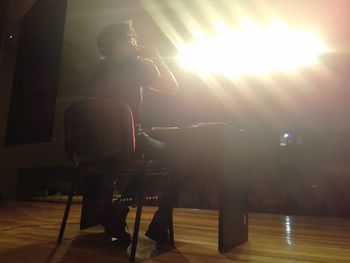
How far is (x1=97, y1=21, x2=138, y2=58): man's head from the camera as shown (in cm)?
171

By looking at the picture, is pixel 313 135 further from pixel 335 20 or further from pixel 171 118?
pixel 171 118

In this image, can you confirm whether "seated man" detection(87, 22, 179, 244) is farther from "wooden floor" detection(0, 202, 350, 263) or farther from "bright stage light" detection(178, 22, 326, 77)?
"bright stage light" detection(178, 22, 326, 77)

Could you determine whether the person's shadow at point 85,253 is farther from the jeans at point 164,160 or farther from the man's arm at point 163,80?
the man's arm at point 163,80

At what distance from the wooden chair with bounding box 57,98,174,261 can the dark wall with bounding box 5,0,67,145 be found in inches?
116

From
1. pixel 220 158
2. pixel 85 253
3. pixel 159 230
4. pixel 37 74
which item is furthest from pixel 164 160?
pixel 37 74

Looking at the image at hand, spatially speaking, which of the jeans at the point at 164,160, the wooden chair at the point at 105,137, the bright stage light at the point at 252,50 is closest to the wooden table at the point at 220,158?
the jeans at the point at 164,160

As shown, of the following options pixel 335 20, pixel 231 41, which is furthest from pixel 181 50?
pixel 335 20

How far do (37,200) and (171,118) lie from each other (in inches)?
103

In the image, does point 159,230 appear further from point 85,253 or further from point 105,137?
point 105,137

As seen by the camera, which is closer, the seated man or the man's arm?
the seated man

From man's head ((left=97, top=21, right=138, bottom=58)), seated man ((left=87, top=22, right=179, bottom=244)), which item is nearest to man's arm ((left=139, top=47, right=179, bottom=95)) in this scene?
seated man ((left=87, top=22, right=179, bottom=244))

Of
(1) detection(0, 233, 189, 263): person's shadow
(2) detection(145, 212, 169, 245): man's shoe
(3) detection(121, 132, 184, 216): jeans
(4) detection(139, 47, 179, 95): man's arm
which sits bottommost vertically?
(1) detection(0, 233, 189, 263): person's shadow

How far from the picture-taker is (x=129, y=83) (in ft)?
5.29

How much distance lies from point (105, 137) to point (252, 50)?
337 cm
